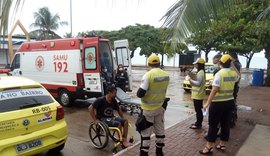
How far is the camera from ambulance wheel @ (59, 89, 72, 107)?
34.0 ft

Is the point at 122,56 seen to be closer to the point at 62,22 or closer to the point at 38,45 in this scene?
the point at 38,45

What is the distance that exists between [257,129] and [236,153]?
84.2 inches

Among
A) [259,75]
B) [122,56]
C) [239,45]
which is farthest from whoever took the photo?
[259,75]

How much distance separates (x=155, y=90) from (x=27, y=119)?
2.12m

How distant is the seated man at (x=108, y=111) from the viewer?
5469mm

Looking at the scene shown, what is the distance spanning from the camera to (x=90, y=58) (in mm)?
9594

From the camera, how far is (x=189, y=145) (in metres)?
5.71

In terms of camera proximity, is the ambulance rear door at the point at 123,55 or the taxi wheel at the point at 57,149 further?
the ambulance rear door at the point at 123,55

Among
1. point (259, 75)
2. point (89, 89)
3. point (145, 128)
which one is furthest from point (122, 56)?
point (259, 75)

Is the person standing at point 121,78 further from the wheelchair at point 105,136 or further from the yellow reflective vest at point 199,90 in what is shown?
the wheelchair at point 105,136

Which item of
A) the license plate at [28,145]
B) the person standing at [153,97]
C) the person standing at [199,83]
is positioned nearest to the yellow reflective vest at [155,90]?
the person standing at [153,97]

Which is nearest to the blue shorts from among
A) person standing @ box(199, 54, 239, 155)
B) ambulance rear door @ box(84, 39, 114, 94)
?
person standing @ box(199, 54, 239, 155)

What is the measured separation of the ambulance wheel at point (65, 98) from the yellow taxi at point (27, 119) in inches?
205

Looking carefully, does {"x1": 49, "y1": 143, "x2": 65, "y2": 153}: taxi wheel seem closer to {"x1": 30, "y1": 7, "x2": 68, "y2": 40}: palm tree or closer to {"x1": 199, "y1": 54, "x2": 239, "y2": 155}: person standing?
{"x1": 199, "y1": 54, "x2": 239, "y2": 155}: person standing
